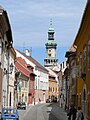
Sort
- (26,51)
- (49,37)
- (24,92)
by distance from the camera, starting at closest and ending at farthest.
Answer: (24,92) → (26,51) → (49,37)

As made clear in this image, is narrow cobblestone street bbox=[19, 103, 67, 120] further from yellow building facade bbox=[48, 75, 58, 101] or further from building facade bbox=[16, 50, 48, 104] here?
yellow building facade bbox=[48, 75, 58, 101]

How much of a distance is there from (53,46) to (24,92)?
99859mm

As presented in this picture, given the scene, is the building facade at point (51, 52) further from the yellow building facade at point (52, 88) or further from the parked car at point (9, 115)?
the parked car at point (9, 115)

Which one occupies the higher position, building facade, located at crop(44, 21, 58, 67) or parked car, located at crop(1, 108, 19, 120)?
building facade, located at crop(44, 21, 58, 67)

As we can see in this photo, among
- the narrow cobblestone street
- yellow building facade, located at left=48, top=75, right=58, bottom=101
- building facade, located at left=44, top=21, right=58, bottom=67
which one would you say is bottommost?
the narrow cobblestone street

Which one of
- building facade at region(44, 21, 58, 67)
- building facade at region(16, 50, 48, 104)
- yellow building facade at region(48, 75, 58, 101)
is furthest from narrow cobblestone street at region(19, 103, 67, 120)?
building facade at region(44, 21, 58, 67)

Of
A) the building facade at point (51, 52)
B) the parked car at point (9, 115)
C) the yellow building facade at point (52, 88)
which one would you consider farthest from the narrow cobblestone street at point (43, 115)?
the building facade at point (51, 52)

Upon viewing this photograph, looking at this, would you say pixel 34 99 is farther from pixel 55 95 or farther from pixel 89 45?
pixel 89 45

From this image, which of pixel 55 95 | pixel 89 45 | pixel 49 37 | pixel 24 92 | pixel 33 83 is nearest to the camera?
pixel 89 45

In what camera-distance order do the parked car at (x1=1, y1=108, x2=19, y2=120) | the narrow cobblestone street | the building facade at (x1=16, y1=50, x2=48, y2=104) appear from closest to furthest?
the parked car at (x1=1, y1=108, x2=19, y2=120), the narrow cobblestone street, the building facade at (x1=16, y1=50, x2=48, y2=104)

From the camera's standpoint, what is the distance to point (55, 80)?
15412 cm

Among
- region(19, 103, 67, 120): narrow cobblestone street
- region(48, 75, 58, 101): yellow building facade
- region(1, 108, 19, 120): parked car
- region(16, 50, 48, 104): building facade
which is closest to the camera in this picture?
region(1, 108, 19, 120): parked car

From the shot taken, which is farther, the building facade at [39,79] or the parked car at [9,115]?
the building facade at [39,79]

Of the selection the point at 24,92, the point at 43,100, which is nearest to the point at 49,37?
the point at 43,100
